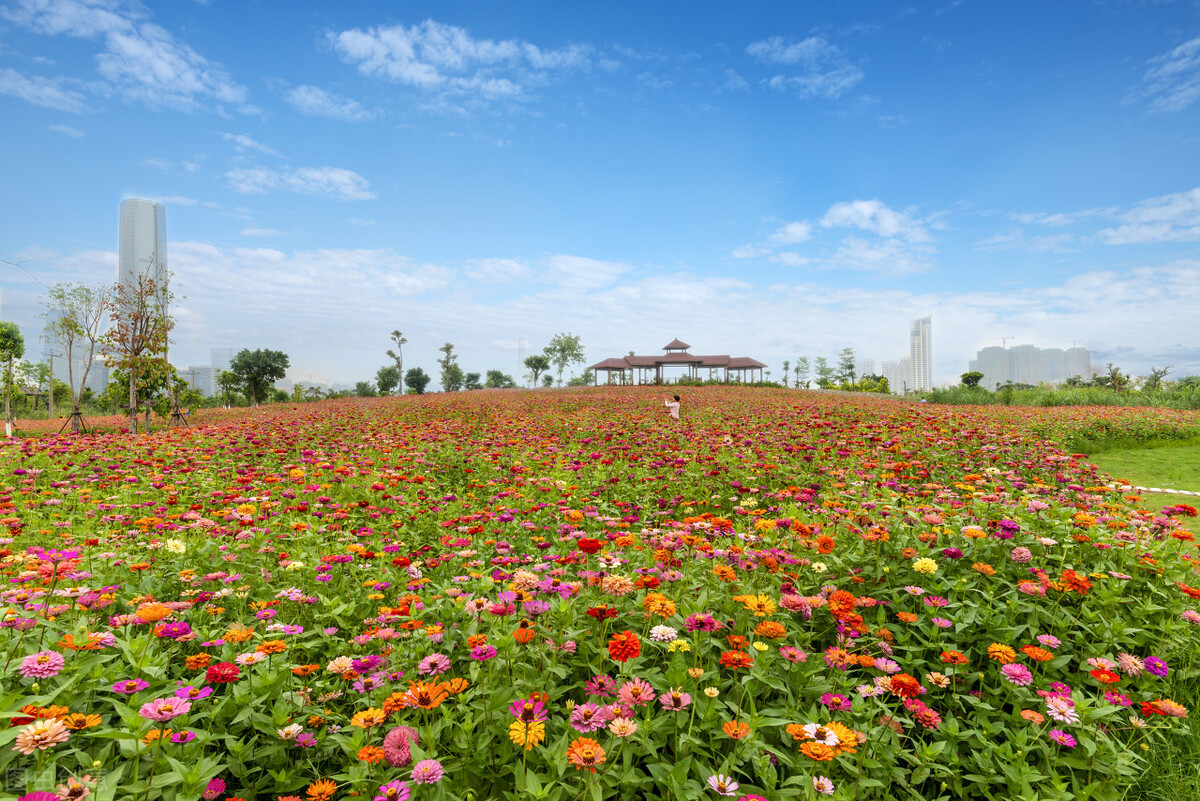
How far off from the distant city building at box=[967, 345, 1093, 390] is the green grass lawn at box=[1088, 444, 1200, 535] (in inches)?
5171

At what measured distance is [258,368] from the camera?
4294 centimetres

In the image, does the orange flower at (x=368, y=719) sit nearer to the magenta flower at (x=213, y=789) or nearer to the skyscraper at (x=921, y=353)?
the magenta flower at (x=213, y=789)

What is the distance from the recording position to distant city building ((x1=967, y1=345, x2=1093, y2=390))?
119188mm

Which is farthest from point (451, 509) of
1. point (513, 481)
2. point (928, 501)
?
point (928, 501)

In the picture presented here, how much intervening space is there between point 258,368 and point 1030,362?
177 m

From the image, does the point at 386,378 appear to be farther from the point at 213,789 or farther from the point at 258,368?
the point at 213,789

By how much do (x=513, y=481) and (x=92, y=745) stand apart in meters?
4.33

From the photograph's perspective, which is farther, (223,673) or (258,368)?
(258,368)

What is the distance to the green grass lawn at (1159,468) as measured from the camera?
24.1 ft

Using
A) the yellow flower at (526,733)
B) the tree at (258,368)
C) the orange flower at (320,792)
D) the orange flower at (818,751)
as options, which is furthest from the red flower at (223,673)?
the tree at (258,368)

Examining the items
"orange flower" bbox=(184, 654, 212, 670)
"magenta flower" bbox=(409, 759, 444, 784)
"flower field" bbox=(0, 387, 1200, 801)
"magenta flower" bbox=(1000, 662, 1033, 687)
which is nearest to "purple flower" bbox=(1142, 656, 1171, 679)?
"flower field" bbox=(0, 387, 1200, 801)

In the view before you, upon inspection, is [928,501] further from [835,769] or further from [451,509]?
[451,509]

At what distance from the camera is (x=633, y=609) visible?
2.58 m

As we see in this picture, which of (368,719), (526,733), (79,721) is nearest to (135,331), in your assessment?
(79,721)
